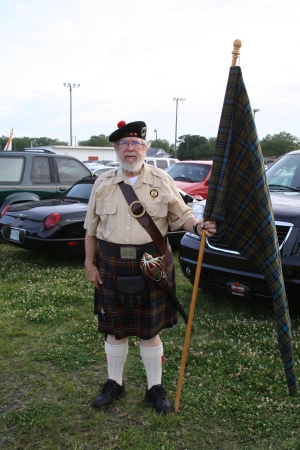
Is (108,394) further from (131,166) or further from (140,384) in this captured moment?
(131,166)

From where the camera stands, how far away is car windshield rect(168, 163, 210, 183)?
32.3ft

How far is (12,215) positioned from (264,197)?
498 cm

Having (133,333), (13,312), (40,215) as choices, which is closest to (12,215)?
(40,215)

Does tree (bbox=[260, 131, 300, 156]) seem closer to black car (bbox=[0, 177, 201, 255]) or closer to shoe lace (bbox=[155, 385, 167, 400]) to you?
black car (bbox=[0, 177, 201, 255])

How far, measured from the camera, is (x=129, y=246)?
8.88ft

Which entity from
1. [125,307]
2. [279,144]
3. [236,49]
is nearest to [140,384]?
[125,307]

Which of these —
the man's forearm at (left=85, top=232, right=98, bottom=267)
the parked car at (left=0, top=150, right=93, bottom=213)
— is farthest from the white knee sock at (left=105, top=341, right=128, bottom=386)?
the parked car at (left=0, top=150, right=93, bottom=213)

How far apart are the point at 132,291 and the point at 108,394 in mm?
805

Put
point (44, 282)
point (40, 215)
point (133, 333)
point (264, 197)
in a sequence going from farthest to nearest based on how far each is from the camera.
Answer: point (40, 215) → point (44, 282) → point (133, 333) → point (264, 197)

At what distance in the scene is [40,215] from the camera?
247 inches

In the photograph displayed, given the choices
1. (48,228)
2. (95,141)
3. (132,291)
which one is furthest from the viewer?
(95,141)

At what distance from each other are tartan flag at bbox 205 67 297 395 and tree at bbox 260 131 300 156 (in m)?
72.0

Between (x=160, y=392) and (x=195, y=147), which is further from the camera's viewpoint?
(x=195, y=147)

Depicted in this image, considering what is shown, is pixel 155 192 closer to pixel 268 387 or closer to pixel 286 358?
pixel 286 358
